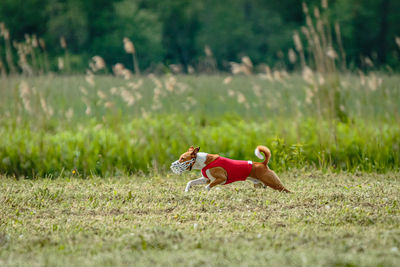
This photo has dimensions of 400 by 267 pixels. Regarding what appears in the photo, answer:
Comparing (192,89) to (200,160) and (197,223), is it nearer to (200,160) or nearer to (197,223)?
(200,160)

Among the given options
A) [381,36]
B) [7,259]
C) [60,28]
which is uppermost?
[60,28]

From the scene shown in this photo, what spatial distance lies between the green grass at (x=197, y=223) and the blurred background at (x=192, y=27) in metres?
13.7

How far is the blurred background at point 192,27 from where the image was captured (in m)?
17.6

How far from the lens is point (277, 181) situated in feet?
12.9

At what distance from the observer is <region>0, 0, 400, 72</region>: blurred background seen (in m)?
17.6

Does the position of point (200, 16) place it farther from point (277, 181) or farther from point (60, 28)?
point (277, 181)

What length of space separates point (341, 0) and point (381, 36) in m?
2.37

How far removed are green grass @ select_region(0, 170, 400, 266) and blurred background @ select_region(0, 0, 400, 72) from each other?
44.8 ft

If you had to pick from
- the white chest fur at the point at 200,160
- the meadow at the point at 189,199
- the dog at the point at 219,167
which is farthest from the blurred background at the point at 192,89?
the white chest fur at the point at 200,160

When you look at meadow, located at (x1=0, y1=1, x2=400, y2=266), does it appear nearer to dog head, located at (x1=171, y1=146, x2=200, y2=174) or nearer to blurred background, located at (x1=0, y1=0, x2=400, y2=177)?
blurred background, located at (x1=0, y1=0, x2=400, y2=177)

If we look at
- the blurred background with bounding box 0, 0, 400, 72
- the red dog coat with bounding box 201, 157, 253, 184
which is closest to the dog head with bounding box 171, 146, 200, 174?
the red dog coat with bounding box 201, 157, 253, 184

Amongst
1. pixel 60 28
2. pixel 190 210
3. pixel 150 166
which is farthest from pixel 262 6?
pixel 190 210

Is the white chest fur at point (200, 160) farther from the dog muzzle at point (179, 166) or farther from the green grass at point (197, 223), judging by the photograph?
the green grass at point (197, 223)

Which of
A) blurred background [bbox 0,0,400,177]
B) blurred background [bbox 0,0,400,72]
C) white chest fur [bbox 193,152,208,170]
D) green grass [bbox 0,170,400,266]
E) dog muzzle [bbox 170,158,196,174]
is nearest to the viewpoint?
green grass [bbox 0,170,400,266]
